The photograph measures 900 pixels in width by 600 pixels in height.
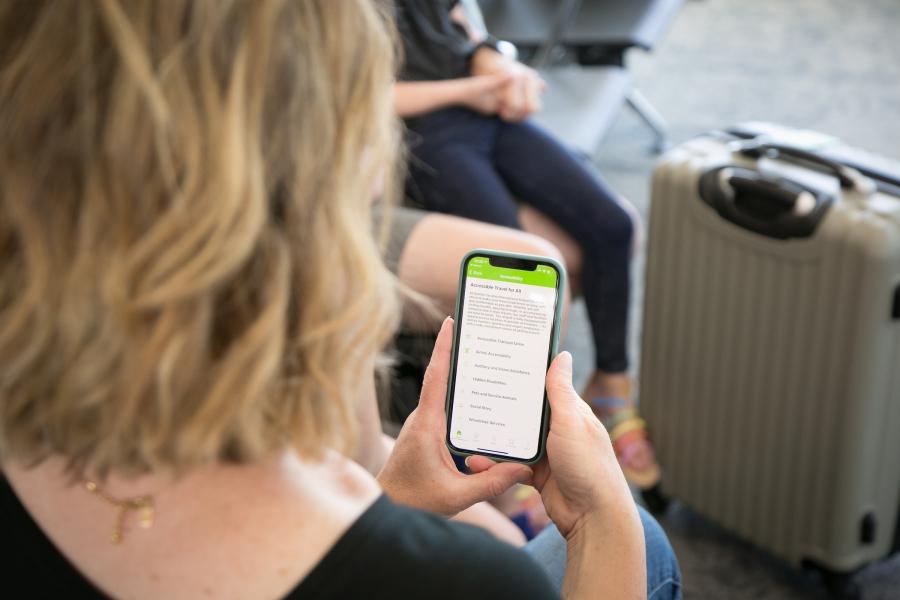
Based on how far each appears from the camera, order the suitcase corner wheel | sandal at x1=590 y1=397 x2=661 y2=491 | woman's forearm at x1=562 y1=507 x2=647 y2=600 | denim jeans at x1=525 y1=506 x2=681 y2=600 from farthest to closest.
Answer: sandal at x1=590 y1=397 x2=661 y2=491
the suitcase corner wheel
denim jeans at x1=525 y1=506 x2=681 y2=600
woman's forearm at x1=562 y1=507 x2=647 y2=600

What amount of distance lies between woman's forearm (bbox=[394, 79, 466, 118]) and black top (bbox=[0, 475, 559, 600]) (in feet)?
3.95

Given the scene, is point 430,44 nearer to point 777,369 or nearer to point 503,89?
point 503,89

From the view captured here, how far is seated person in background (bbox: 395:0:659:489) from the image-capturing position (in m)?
1.76

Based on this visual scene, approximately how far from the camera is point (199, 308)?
0.59 metres

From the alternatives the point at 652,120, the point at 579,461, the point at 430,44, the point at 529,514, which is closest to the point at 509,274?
the point at 579,461

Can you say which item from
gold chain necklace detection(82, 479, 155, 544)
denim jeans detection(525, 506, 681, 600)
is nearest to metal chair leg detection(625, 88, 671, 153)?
denim jeans detection(525, 506, 681, 600)

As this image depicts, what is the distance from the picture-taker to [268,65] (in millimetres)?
588

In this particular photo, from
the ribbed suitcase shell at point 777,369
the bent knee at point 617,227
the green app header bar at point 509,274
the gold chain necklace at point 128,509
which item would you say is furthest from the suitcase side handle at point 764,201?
the gold chain necklace at point 128,509

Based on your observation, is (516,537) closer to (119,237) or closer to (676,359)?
(676,359)

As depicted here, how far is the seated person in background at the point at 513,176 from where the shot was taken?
5.79 feet

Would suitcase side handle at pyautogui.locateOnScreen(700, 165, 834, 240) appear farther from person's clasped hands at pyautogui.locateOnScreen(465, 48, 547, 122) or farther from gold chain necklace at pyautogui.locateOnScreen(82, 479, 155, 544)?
gold chain necklace at pyautogui.locateOnScreen(82, 479, 155, 544)

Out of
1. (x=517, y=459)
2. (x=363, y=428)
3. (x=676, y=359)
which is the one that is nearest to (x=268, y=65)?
(x=517, y=459)

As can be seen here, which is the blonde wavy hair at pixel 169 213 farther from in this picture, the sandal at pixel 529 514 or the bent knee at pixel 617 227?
the bent knee at pixel 617 227

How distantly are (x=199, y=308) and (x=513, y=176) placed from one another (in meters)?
1.28
